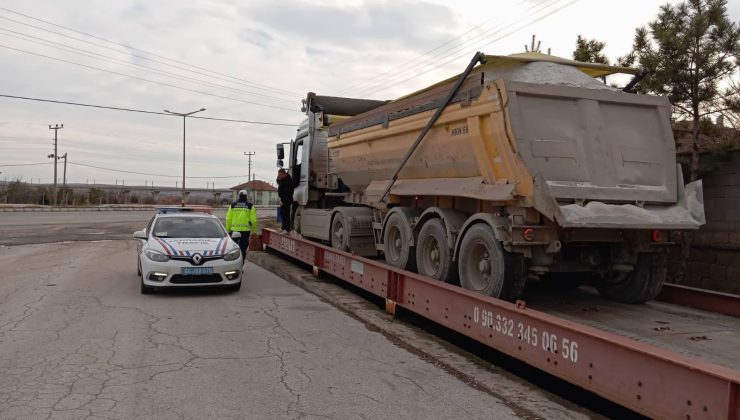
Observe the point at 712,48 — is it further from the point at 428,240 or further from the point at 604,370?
the point at 604,370

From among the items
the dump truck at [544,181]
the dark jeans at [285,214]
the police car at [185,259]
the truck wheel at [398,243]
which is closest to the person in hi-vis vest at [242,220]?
the police car at [185,259]

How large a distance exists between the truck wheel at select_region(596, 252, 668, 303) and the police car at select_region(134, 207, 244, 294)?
5.80 meters

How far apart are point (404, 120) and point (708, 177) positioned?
4865 millimetres

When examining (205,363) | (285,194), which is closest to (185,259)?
(205,363)

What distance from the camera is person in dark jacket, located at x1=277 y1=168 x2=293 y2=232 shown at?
14.2 m

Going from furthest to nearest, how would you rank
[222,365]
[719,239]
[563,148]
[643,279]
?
[719,239] → [643,279] → [563,148] → [222,365]

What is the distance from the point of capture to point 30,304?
27.3ft

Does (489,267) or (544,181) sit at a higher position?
(544,181)

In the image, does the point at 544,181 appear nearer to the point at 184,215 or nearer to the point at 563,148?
the point at 563,148

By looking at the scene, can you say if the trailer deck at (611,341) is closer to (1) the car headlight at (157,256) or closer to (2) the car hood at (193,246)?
(2) the car hood at (193,246)

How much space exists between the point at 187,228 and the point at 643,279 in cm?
745

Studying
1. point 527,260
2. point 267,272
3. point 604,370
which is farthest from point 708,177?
point 267,272

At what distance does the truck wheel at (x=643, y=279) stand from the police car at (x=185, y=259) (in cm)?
580

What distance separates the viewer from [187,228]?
34.4 ft
